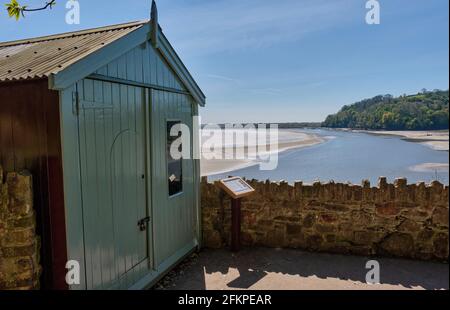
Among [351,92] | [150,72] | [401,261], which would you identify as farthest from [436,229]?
[351,92]

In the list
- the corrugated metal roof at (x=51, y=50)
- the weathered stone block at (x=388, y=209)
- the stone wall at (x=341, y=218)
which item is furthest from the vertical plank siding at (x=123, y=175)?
the weathered stone block at (x=388, y=209)

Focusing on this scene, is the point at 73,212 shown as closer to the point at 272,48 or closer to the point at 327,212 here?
the point at 327,212

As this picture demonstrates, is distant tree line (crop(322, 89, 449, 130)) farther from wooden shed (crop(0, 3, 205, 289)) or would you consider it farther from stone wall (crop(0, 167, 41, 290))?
stone wall (crop(0, 167, 41, 290))

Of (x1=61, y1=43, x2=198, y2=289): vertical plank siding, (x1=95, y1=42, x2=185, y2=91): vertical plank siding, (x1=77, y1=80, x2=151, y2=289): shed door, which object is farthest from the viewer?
(x1=95, y1=42, x2=185, y2=91): vertical plank siding

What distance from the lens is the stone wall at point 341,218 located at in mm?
5254

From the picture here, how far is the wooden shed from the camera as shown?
3.09 meters

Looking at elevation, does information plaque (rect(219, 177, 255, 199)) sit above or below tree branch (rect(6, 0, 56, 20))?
below

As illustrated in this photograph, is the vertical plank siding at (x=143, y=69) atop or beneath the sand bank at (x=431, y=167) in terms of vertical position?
atop

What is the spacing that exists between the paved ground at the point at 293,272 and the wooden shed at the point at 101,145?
49cm

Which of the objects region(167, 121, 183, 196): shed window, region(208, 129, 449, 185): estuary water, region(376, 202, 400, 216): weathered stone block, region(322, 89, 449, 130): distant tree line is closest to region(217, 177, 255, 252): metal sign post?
A: region(167, 121, 183, 196): shed window

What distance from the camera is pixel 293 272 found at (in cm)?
498

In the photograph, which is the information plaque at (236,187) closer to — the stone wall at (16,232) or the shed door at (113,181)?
the shed door at (113,181)

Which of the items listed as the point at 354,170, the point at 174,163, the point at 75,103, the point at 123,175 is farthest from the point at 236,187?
the point at 354,170
